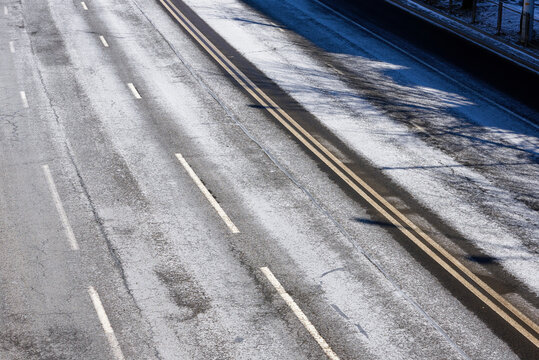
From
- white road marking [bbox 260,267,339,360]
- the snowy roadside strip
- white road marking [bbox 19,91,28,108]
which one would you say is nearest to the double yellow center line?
white road marking [bbox 260,267,339,360]

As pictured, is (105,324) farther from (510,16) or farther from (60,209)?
(510,16)

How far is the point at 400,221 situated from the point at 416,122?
5915mm

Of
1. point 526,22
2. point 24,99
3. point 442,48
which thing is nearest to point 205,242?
point 24,99

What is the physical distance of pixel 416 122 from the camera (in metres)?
19.6

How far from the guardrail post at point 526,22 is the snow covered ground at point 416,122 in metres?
4.15

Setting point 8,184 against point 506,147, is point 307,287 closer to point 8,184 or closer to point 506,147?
point 8,184

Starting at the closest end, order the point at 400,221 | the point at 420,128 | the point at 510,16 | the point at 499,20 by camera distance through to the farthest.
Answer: the point at 400,221, the point at 420,128, the point at 499,20, the point at 510,16

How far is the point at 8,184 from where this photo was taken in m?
15.6

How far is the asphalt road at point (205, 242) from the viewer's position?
10.9 metres

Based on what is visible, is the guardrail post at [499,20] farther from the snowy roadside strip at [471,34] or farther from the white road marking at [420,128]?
the white road marking at [420,128]

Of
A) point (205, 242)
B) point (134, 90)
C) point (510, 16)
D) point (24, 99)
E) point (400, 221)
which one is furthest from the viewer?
point (510, 16)

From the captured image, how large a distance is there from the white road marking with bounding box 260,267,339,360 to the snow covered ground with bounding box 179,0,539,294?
12.7 feet

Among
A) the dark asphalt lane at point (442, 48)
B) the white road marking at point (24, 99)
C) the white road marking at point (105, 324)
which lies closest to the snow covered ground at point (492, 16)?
the dark asphalt lane at point (442, 48)

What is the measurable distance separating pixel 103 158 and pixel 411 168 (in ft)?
22.6
